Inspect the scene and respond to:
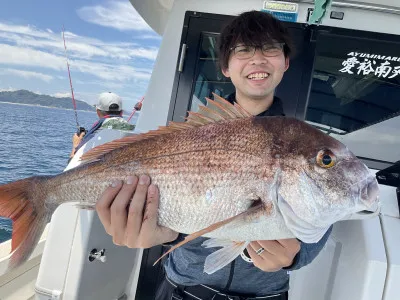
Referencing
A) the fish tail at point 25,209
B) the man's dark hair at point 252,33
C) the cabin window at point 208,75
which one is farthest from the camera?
the cabin window at point 208,75

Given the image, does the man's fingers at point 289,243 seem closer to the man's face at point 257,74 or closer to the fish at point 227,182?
the fish at point 227,182

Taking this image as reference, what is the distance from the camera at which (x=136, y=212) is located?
129cm

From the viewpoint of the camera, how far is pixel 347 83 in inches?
122

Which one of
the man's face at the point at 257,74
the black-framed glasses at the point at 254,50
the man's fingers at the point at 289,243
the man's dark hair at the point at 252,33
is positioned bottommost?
the man's fingers at the point at 289,243

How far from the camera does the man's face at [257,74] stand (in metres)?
1.56

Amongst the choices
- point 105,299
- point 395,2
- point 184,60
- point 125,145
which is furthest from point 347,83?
point 105,299

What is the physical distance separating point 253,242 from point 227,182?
257 millimetres

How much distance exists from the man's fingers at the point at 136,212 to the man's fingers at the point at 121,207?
2 centimetres

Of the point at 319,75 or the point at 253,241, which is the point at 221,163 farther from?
the point at 319,75

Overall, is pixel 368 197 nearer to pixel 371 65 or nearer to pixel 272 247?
pixel 272 247

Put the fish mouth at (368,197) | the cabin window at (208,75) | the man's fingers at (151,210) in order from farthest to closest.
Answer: the cabin window at (208,75) < the man's fingers at (151,210) < the fish mouth at (368,197)

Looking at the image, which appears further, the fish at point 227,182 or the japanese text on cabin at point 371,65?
the japanese text on cabin at point 371,65

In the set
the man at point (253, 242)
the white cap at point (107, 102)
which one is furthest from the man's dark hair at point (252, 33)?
the white cap at point (107, 102)

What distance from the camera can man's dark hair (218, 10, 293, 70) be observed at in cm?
166
